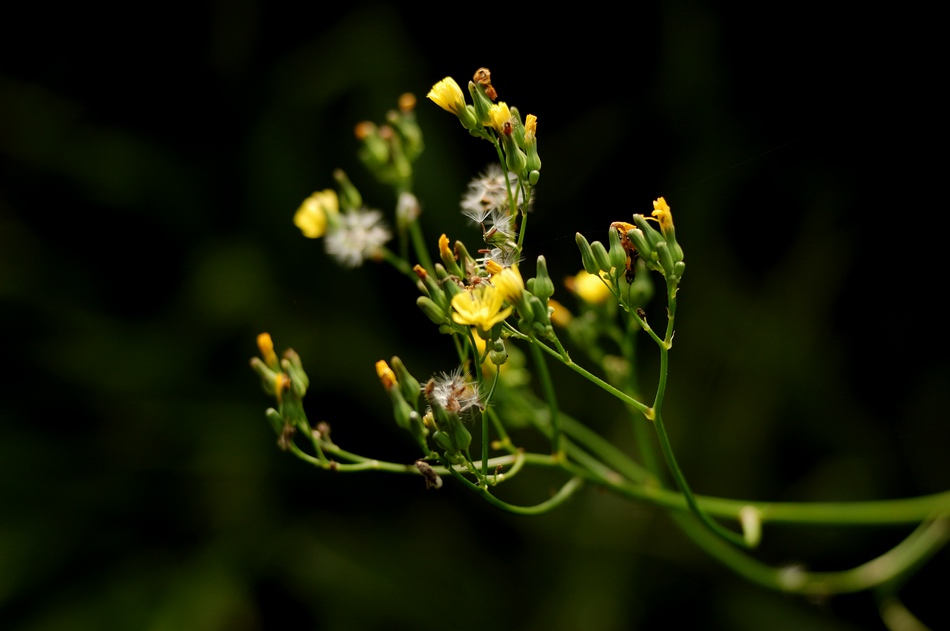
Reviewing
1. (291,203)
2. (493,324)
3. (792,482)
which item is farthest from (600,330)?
(291,203)

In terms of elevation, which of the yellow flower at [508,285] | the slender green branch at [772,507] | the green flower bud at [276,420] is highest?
the yellow flower at [508,285]

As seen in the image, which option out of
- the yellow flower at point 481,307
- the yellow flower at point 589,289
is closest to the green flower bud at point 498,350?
the yellow flower at point 481,307

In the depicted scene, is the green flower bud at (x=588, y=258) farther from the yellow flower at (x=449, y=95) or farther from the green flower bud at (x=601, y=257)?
the yellow flower at (x=449, y=95)

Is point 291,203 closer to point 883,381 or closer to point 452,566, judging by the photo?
point 452,566

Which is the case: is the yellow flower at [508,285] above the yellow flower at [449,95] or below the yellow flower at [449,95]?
below

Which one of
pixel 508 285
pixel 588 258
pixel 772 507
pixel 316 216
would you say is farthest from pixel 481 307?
pixel 772 507

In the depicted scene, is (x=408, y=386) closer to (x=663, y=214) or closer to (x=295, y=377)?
(x=295, y=377)
